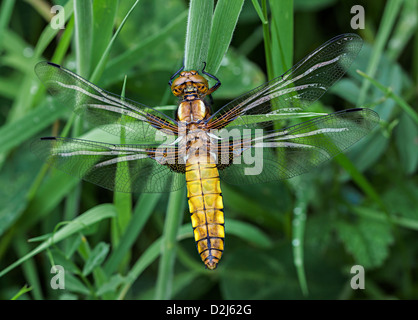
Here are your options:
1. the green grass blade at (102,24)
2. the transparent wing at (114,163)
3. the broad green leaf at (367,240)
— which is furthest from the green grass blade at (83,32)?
the broad green leaf at (367,240)

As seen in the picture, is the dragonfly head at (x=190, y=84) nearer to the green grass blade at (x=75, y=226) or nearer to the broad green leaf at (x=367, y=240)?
the green grass blade at (x=75, y=226)

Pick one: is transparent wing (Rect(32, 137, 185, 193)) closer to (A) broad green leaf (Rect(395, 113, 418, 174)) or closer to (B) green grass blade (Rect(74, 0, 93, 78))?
(B) green grass blade (Rect(74, 0, 93, 78))

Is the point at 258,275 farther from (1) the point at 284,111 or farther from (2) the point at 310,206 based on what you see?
(1) the point at 284,111

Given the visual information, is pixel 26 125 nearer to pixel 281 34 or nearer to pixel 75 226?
pixel 75 226

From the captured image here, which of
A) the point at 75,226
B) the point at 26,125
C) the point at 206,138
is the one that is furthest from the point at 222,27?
the point at 26,125

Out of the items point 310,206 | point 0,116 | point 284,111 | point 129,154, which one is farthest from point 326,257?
point 0,116

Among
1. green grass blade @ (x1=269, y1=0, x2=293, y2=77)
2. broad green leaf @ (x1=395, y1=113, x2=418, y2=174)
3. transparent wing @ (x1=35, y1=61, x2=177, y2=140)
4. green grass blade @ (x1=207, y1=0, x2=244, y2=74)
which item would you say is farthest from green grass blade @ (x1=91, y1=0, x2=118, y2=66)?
broad green leaf @ (x1=395, y1=113, x2=418, y2=174)
